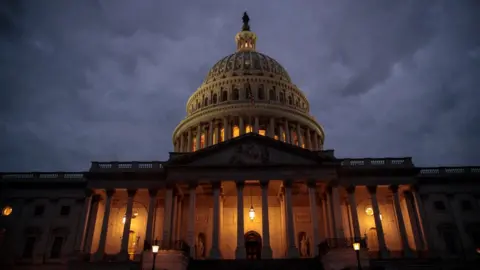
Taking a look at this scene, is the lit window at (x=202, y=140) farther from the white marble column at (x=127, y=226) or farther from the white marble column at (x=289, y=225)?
the white marble column at (x=289, y=225)

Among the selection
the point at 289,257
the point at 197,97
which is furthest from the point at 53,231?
the point at 197,97

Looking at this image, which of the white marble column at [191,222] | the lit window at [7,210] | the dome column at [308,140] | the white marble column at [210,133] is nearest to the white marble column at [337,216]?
the white marble column at [191,222]

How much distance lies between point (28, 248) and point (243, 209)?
24875 millimetres

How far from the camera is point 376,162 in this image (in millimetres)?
46781

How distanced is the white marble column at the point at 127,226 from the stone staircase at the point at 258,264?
28.7ft

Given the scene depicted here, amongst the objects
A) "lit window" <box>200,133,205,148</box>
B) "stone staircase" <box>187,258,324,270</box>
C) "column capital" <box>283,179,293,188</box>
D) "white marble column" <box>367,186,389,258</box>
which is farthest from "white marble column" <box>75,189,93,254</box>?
"white marble column" <box>367,186,389,258</box>

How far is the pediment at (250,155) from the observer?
43.0 metres

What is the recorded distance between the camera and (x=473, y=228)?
4472 cm

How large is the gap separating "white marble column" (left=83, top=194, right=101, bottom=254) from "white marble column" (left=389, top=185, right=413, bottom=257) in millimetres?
32798

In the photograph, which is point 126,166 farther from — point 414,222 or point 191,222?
point 414,222

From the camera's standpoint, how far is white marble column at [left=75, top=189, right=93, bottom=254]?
42.2 m

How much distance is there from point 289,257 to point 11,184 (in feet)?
112

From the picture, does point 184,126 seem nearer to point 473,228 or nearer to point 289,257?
point 289,257

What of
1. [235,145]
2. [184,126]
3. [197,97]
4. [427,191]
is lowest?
[427,191]
